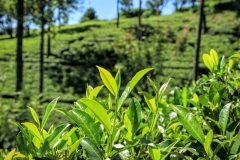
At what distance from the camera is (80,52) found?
17.3 metres

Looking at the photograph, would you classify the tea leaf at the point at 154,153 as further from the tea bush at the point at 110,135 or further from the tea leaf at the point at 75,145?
the tea leaf at the point at 75,145

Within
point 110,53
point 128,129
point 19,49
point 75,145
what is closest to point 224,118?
point 128,129

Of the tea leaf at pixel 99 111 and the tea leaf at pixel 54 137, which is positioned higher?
the tea leaf at pixel 99 111

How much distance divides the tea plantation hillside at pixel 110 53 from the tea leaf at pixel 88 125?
8018 millimetres

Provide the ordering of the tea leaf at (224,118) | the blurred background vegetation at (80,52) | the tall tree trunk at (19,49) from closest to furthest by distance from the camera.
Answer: the tea leaf at (224,118), the tall tree trunk at (19,49), the blurred background vegetation at (80,52)

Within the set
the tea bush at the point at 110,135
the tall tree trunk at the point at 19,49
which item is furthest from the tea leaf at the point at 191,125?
the tall tree trunk at the point at 19,49

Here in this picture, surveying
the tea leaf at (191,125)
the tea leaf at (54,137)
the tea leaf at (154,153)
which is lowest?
the tea leaf at (154,153)

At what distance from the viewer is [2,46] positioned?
18.9 m

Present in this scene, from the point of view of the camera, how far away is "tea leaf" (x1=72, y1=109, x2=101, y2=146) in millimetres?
551

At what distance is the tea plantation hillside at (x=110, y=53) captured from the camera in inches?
352

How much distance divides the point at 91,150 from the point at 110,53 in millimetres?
16497

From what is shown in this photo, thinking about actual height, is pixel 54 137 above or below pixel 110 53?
below

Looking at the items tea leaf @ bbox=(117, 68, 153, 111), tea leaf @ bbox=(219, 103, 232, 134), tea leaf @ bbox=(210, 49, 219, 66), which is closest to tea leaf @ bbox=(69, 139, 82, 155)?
tea leaf @ bbox=(117, 68, 153, 111)

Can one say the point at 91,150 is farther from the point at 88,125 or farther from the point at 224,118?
the point at 224,118
